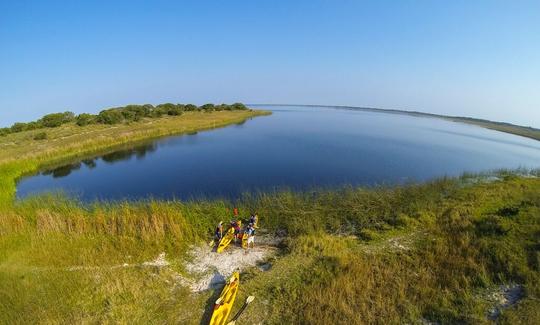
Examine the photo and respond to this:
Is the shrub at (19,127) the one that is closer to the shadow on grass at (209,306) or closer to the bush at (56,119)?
the bush at (56,119)

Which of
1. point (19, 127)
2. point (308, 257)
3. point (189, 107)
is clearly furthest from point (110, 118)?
point (308, 257)

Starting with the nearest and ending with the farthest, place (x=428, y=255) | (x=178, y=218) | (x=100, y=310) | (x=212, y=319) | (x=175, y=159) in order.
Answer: (x=212, y=319)
(x=100, y=310)
(x=428, y=255)
(x=178, y=218)
(x=175, y=159)

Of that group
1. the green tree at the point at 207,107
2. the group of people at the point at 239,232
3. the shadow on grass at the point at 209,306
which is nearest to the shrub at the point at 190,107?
the green tree at the point at 207,107

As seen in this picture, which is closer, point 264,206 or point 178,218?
point 178,218

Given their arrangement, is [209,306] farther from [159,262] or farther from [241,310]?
[159,262]

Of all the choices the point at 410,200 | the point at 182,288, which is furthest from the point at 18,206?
the point at 410,200

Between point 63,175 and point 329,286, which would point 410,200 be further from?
point 63,175

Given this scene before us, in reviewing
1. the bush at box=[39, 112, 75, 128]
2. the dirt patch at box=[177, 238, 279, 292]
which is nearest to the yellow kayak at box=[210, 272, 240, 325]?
the dirt patch at box=[177, 238, 279, 292]
